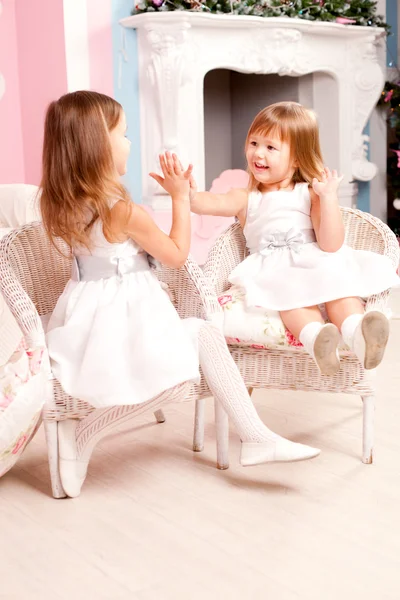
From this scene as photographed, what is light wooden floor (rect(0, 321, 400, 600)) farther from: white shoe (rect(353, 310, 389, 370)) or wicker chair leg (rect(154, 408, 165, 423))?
white shoe (rect(353, 310, 389, 370))

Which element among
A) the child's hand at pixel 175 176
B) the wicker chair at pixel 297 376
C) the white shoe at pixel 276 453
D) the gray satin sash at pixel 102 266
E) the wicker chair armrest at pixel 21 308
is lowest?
the white shoe at pixel 276 453

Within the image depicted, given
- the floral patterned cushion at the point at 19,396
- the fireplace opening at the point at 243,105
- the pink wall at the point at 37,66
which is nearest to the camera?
the floral patterned cushion at the point at 19,396

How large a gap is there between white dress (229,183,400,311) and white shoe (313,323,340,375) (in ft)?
0.55

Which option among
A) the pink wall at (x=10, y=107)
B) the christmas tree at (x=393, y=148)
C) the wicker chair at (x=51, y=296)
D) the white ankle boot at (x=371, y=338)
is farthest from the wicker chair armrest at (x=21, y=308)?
the christmas tree at (x=393, y=148)

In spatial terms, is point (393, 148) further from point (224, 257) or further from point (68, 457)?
point (68, 457)

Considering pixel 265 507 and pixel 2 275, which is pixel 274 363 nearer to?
pixel 265 507

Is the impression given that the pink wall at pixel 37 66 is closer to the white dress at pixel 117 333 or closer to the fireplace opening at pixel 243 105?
the fireplace opening at pixel 243 105

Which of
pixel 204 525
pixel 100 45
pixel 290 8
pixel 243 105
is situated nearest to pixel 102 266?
pixel 204 525

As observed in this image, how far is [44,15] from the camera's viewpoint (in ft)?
14.0

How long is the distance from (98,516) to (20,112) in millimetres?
3226

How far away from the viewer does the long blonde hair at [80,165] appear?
1873 mm

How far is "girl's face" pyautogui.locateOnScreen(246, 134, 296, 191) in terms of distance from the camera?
226 cm

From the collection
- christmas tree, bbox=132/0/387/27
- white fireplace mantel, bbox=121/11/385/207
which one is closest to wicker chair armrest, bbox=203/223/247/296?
white fireplace mantel, bbox=121/11/385/207

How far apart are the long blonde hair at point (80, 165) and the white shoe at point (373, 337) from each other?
633mm
